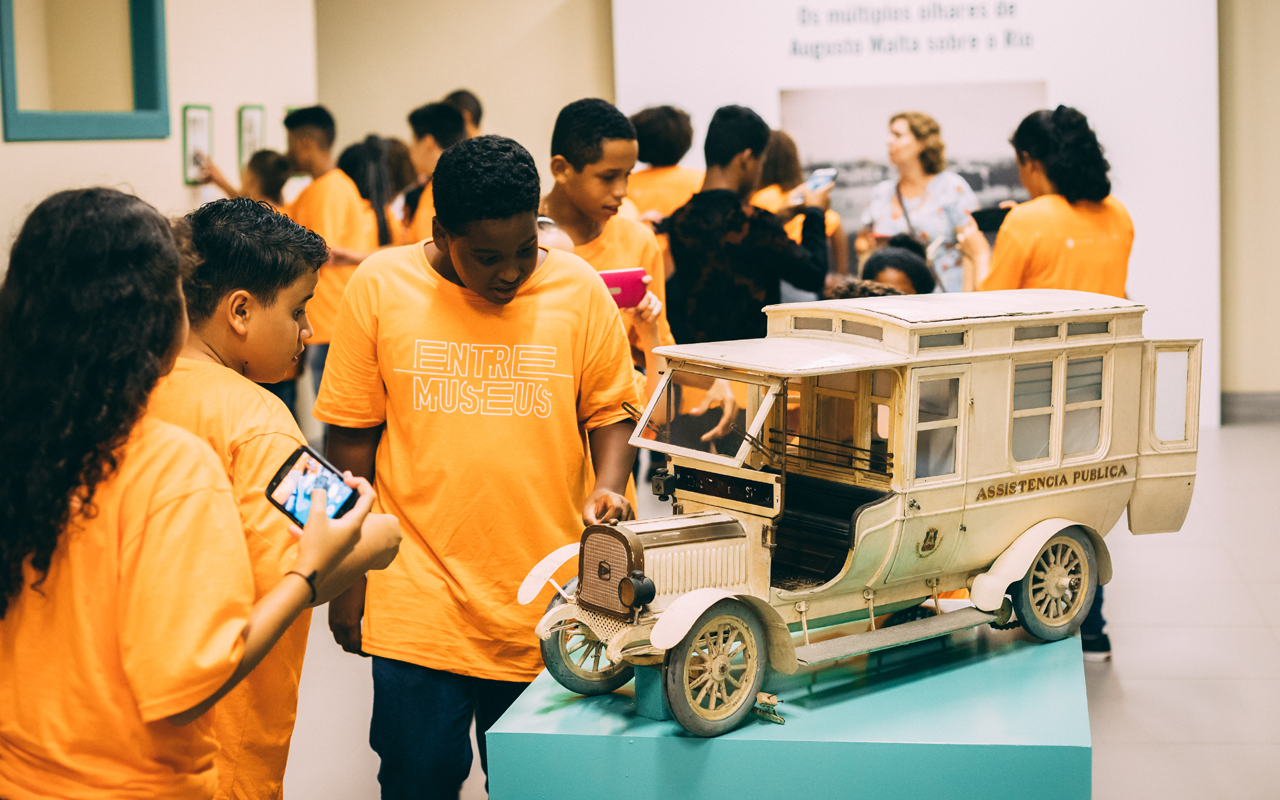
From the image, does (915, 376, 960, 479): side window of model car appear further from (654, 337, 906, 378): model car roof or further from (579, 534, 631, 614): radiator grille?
(579, 534, 631, 614): radiator grille

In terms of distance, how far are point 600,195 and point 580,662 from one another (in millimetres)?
1264

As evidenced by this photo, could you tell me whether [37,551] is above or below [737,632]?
above

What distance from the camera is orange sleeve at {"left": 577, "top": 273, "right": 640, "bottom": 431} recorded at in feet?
7.19

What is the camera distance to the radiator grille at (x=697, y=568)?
6.10 feet

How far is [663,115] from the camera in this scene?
198 inches

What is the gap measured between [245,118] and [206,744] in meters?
6.13

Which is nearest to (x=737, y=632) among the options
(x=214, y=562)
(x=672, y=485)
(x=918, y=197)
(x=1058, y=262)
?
(x=672, y=485)

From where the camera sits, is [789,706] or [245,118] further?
[245,118]

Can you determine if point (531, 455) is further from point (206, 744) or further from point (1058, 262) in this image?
point (1058, 262)

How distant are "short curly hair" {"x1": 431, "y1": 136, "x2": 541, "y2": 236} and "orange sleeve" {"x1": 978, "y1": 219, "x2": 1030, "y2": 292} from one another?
2.32m

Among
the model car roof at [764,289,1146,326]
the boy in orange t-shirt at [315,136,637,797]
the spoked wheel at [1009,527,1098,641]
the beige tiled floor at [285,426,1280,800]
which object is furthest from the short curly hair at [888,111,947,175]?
the boy in orange t-shirt at [315,136,637,797]

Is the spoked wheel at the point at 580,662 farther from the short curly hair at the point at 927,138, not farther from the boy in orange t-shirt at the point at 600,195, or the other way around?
the short curly hair at the point at 927,138

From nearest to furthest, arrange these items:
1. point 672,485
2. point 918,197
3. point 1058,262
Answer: point 672,485, point 1058,262, point 918,197

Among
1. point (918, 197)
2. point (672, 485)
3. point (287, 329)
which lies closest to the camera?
point (287, 329)
